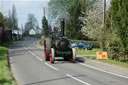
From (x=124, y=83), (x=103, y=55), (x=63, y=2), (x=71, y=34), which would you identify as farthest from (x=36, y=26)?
(x=124, y=83)

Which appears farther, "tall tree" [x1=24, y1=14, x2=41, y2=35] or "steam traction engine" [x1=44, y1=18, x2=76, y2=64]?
"tall tree" [x1=24, y1=14, x2=41, y2=35]

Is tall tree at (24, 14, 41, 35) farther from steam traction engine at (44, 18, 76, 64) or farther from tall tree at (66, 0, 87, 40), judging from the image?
steam traction engine at (44, 18, 76, 64)

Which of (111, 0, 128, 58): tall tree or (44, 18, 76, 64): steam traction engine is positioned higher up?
(111, 0, 128, 58): tall tree

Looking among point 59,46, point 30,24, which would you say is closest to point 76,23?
point 59,46

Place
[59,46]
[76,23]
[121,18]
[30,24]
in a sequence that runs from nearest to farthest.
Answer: [121,18] < [59,46] < [76,23] < [30,24]

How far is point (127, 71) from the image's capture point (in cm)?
1647

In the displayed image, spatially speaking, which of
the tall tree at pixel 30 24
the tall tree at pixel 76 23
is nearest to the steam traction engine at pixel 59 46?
the tall tree at pixel 76 23

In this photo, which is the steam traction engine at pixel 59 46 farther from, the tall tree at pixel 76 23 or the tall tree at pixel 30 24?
the tall tree at pixel 30 24

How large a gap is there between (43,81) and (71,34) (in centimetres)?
5123

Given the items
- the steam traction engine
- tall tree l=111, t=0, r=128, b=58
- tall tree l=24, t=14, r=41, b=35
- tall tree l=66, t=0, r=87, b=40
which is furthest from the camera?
tall tree l=24, t=14, r=41, b=35

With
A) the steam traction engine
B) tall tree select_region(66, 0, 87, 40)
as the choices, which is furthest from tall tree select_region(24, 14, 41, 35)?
the steam traction engine

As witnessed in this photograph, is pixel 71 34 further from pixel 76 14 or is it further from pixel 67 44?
pixel 67 44

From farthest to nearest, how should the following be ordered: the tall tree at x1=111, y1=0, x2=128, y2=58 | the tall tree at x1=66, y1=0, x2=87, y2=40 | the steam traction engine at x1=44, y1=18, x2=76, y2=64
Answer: the tall tree at x1=66, y1=0, x2=87, y2=40, the steam traction engine at x1=44, y1=18, x2=76, y2=64, the tall tree at x1=111, y1=0, x2=128, y2=58

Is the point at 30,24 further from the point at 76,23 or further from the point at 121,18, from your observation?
the point at 121,18
